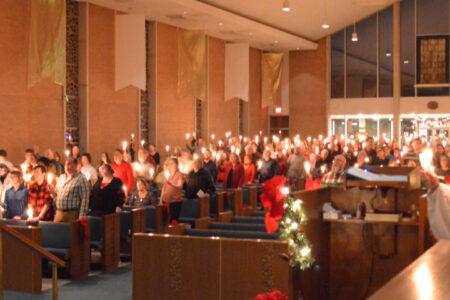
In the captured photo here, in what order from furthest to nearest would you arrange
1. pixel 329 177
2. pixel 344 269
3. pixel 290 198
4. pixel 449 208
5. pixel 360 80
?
pixel 360 80 → pixel 329 177 → pixel 344 269 → pixel 290 198 → pixel 449 208

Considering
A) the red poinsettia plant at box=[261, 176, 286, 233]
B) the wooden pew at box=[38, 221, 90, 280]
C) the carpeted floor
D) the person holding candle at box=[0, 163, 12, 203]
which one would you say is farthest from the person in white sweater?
the person holding candle at box=[0, 163, 12, 203]

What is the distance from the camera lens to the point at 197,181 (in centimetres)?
1331

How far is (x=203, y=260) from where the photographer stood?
7.34 meters

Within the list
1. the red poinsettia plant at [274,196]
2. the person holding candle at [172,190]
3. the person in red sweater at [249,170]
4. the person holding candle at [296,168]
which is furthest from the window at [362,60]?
the red poinsettia plant at [274,196]

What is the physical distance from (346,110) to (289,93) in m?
2.60

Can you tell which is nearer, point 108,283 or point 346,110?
point 108,283

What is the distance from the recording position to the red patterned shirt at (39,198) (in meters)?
10.8

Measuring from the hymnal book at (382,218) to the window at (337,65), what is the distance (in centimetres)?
2578

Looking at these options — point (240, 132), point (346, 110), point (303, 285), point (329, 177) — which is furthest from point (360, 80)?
point (303, 285)

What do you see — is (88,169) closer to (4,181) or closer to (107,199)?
(4,181)

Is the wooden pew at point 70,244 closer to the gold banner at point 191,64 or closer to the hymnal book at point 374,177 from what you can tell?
the hymnal book at point 374,177

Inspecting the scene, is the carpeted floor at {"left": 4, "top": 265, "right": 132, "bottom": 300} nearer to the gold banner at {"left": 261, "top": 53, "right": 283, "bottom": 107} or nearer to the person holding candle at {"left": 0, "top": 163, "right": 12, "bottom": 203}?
the person holding candle at {"left": 0, "top": 163, "right": 12, "bottom": 203}

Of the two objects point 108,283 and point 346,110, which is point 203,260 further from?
→ point 346,110

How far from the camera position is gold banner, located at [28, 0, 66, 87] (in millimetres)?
16984
